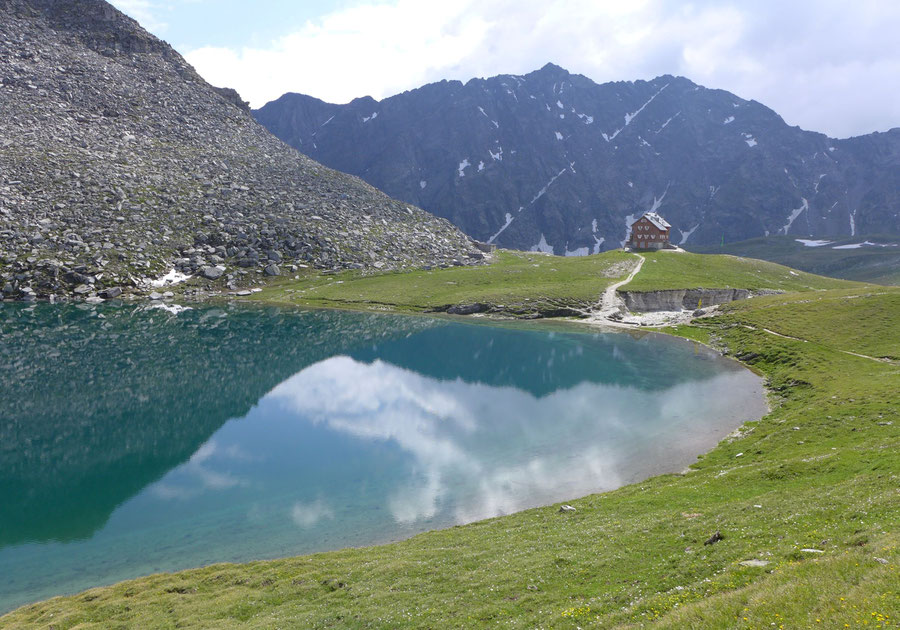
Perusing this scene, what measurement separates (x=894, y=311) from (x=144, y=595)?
91472mm

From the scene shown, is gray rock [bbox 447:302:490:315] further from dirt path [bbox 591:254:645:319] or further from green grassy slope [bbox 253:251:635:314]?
dirt path [bbox 591:254:645:319]

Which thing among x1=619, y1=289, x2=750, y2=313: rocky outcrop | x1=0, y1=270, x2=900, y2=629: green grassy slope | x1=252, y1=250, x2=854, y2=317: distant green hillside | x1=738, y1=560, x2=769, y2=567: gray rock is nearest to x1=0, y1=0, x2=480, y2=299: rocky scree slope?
x1=252, y1=250, x2=854, y2=317: distant green hillside

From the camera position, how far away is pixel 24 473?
3919 cm

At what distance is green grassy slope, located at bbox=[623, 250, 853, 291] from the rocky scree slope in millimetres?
54368

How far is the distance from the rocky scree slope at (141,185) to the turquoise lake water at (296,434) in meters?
33.6

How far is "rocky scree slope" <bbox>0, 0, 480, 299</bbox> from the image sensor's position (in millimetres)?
118875

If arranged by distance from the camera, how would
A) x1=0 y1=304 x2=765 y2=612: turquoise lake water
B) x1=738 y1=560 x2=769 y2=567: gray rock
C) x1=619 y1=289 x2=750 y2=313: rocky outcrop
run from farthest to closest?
x1=619 y1=289 x2=750 y2=313: rocky outcrop → x1=0 y1=304 x2=765 y2=612: turquoise lake water → x1=738 y1=560 x2=769 y2=567: gray rock

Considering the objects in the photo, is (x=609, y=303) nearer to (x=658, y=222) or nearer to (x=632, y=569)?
(x=658, y=222)

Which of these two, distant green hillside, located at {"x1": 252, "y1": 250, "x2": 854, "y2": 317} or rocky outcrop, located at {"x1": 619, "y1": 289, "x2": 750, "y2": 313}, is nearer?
rocky outcrop, located at {"x1": 619, "y1": 289, "x2": 750, "y2": 313}

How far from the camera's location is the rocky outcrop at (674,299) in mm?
114688

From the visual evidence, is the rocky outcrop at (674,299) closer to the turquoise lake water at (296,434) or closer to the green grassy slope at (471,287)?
the green grassy slope at (471,287)

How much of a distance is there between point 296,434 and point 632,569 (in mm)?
37400

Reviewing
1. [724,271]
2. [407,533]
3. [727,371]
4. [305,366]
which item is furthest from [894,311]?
[305,366]

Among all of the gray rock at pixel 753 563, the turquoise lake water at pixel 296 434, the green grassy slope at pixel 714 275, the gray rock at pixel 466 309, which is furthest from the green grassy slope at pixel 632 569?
the green grassy slope at pixel 714 275
